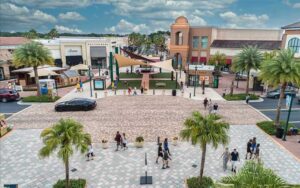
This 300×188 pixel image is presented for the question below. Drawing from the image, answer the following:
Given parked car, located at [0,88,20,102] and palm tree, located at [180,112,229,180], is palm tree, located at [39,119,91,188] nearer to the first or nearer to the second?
palm tree, located at [180,112,229,180]

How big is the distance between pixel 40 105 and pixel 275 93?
1321 inches

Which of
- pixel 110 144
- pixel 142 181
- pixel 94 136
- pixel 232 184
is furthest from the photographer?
pixel 94 136

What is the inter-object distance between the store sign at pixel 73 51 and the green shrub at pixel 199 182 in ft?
180

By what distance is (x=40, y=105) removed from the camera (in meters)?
31.3

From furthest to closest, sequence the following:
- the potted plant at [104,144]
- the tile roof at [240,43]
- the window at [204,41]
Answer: the window at [204,41] → the tile roof at [240,43] → the potted plant at [104,144]

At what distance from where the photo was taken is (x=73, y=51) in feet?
203

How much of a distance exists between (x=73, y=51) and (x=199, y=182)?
5557 centimetres

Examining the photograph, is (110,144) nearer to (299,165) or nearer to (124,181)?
(124,181)

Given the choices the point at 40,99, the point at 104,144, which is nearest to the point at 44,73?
the point at 40,99

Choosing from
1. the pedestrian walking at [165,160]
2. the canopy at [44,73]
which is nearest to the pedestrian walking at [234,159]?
the pedestrian walking at [165,160]

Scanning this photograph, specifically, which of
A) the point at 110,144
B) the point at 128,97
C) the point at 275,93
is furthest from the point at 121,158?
the point at 275,93

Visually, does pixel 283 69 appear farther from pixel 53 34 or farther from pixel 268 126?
pixel 53 34

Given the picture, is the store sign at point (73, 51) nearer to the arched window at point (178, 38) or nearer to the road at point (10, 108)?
the arched window at point (178, 38)

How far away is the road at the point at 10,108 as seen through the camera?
1132 inches
